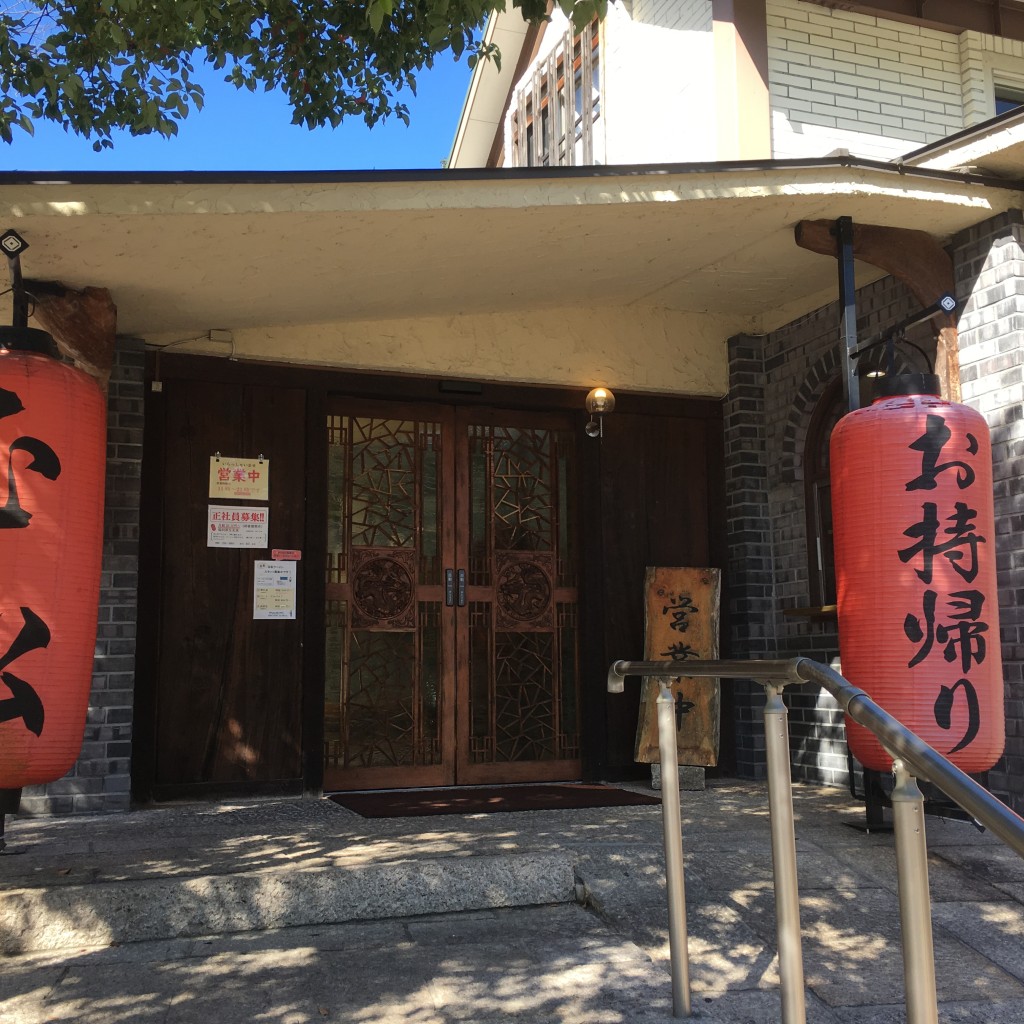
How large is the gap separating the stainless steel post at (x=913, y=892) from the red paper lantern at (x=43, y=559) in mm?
3113

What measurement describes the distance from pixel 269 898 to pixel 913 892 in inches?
98.7

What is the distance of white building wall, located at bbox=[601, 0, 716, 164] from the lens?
6.78 meters

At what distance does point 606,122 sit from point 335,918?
625cm

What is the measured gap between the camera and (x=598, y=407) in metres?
6.72

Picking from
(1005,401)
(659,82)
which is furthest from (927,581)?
(659,82)

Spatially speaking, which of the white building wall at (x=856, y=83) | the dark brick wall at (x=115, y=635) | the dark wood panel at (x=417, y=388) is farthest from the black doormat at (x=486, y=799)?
the white building wall at (x=856, y=83)

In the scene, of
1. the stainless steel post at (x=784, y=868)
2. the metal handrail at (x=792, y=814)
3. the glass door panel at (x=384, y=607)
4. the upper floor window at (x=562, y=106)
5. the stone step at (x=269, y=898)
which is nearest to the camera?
the metal handrail at (x=792, y=814)

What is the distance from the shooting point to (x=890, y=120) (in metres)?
6.96

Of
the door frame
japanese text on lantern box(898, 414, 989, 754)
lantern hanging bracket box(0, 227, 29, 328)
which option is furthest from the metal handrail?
the door frame

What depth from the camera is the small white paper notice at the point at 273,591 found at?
6.05m

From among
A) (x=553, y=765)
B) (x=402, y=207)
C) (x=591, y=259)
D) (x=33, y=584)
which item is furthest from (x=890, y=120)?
(x=33, y=584)

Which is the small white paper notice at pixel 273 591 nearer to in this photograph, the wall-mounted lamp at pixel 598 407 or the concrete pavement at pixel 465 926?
the concrete pavement at pixel 465 926

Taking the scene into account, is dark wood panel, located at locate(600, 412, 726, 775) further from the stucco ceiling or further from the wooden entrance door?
the stucco ceiling

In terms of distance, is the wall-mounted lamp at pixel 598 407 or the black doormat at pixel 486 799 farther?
the wall-mounted lamp at pixel 598 407
